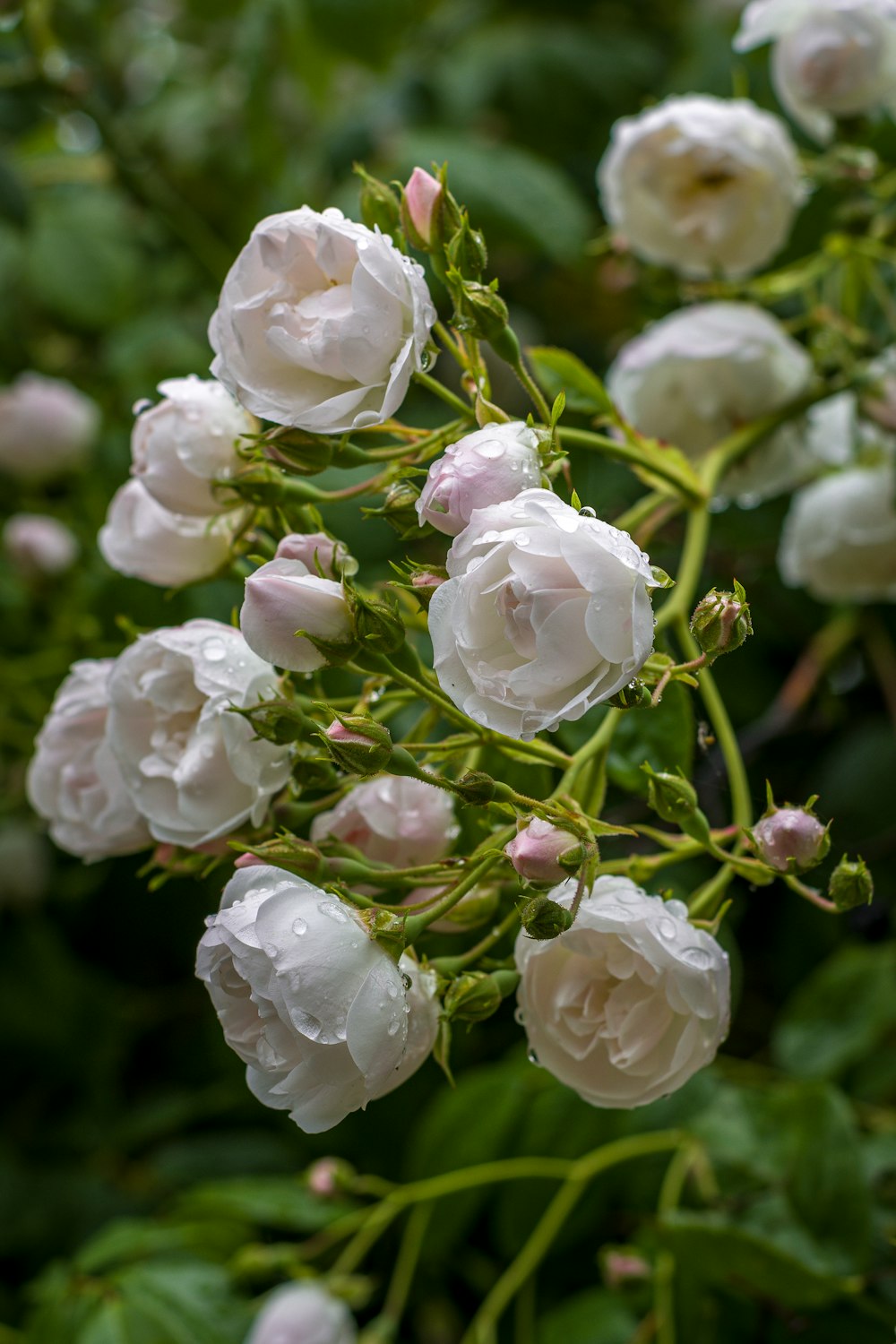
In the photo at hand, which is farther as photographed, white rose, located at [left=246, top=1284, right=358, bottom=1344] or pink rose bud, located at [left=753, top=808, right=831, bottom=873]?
white rose, located at [left=246, top=1284, right=358, bottom=1344]

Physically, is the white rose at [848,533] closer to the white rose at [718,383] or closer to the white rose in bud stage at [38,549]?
the white rose at [718,383]

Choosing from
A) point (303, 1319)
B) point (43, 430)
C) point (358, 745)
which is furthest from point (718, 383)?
point (43, 430)

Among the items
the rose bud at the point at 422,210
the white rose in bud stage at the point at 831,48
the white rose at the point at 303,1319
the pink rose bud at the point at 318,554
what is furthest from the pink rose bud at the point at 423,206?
the white rose at the point at 303,1319

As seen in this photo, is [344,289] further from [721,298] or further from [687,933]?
[721,298]

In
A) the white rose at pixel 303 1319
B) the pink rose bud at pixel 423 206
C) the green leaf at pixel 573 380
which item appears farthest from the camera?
the white rose at pixel 303 1319

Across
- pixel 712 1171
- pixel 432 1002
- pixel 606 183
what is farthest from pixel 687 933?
pixel 606 183

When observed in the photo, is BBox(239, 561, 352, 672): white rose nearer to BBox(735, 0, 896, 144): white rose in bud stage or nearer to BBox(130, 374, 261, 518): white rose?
BBox(130, 374, 261, 518): white rose

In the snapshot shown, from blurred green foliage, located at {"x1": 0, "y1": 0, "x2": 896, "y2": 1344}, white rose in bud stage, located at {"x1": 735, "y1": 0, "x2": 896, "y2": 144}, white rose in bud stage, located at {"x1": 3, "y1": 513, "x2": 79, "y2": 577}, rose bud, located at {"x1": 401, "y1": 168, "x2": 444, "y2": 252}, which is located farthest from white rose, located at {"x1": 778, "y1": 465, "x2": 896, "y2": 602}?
white rose in bud stage, located at {"x1": 3, "y1": 513, "x2": 79, "y2": 577}
